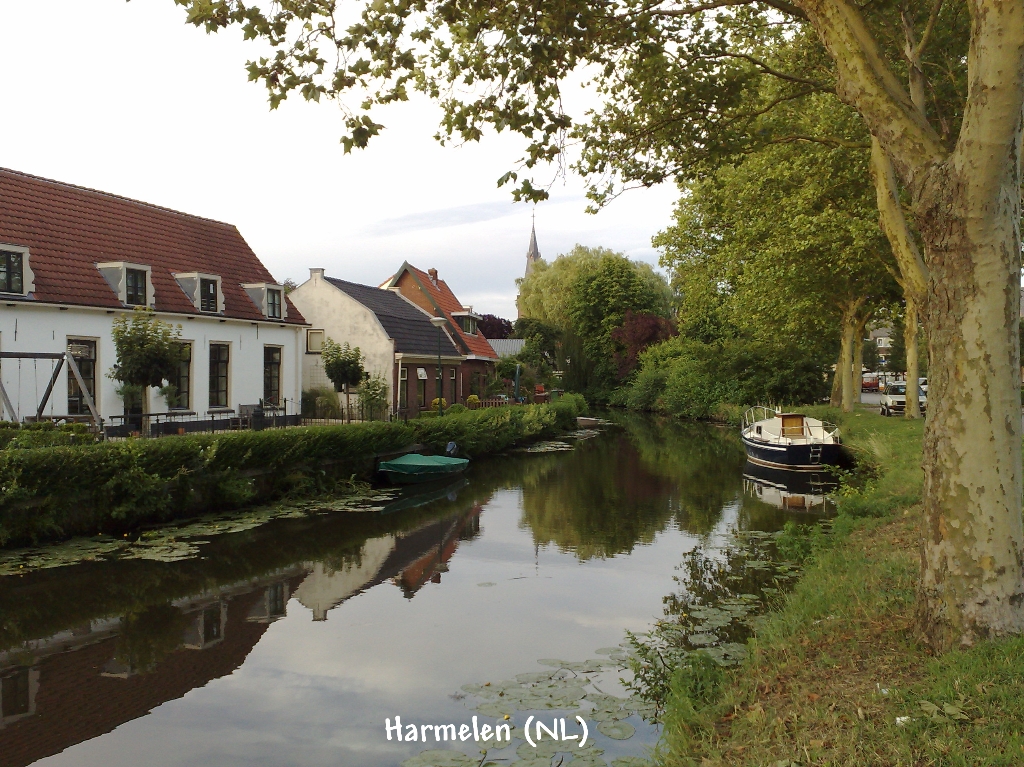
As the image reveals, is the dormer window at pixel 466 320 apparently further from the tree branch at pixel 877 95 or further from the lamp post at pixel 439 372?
the tree branch at pixel 877 95

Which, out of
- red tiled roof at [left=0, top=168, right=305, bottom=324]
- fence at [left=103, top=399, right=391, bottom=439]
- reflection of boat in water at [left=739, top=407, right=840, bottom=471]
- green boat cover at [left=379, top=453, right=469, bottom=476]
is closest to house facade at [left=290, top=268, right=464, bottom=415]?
fence at [left=103, top=399, right=391, bottom=439]

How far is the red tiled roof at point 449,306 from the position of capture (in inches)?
1441

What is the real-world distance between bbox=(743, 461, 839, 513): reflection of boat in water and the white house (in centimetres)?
1382

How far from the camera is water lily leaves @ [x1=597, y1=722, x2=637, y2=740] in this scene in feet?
19.7

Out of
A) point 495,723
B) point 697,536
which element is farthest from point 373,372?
point 495,723

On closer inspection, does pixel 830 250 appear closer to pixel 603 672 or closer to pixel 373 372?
pixel 373 372

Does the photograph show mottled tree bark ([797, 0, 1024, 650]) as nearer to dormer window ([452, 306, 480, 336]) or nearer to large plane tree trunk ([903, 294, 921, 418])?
large plane tree trunk ([903, 294, 921, 418])

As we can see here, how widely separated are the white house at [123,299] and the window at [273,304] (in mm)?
42

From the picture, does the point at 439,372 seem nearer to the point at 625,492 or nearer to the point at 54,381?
the point at 625,492

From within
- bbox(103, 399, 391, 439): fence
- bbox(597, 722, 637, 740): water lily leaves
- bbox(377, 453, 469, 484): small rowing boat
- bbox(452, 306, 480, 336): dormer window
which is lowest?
bbox(597, 722, 637, 740): water lily leaves

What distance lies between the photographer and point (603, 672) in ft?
24.2

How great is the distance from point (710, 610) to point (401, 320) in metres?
23.3

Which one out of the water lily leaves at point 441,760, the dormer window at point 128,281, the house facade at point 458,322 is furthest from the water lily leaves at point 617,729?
the house facade at point 458,322

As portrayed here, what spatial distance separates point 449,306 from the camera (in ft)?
127
